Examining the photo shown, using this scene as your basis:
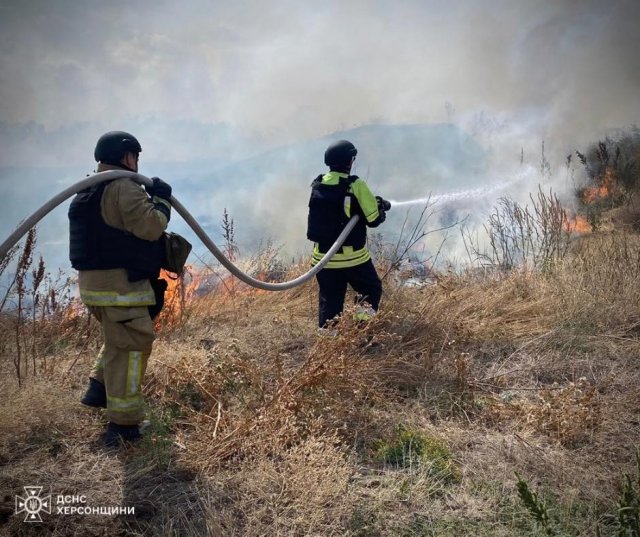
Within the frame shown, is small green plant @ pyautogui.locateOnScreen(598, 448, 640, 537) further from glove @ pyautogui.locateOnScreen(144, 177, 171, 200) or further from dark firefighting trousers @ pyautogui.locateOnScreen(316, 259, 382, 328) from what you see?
dark firefighting trousers @ pyautogui.locateOnScreen(316, 259, 382, 328)

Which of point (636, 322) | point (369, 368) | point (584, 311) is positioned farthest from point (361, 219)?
point (636, 322)

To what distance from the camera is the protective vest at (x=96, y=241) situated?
2748mm

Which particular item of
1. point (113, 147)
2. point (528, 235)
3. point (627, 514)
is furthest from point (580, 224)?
point (113, 147)

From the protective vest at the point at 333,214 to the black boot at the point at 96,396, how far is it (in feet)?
6.85

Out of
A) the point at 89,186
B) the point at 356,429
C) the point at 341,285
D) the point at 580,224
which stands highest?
the point at 580,224

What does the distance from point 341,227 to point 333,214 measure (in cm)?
13

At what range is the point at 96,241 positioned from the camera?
9.10 feet

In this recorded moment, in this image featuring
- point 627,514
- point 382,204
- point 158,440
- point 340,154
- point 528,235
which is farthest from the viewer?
point 528,235

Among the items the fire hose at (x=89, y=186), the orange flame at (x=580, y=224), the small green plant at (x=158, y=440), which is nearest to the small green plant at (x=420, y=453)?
the small green plant at (x=158, y=440)

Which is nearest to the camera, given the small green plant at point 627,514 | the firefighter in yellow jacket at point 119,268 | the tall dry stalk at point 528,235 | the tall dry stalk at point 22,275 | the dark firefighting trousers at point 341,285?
the small green plant at point 627,514

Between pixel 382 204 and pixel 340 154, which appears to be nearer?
pixel 340 154

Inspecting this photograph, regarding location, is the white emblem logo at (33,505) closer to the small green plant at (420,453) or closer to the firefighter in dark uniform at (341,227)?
the small green plant at (420,453)

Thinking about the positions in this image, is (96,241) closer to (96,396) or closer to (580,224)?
(96,396)

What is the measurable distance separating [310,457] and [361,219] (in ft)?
7.73
